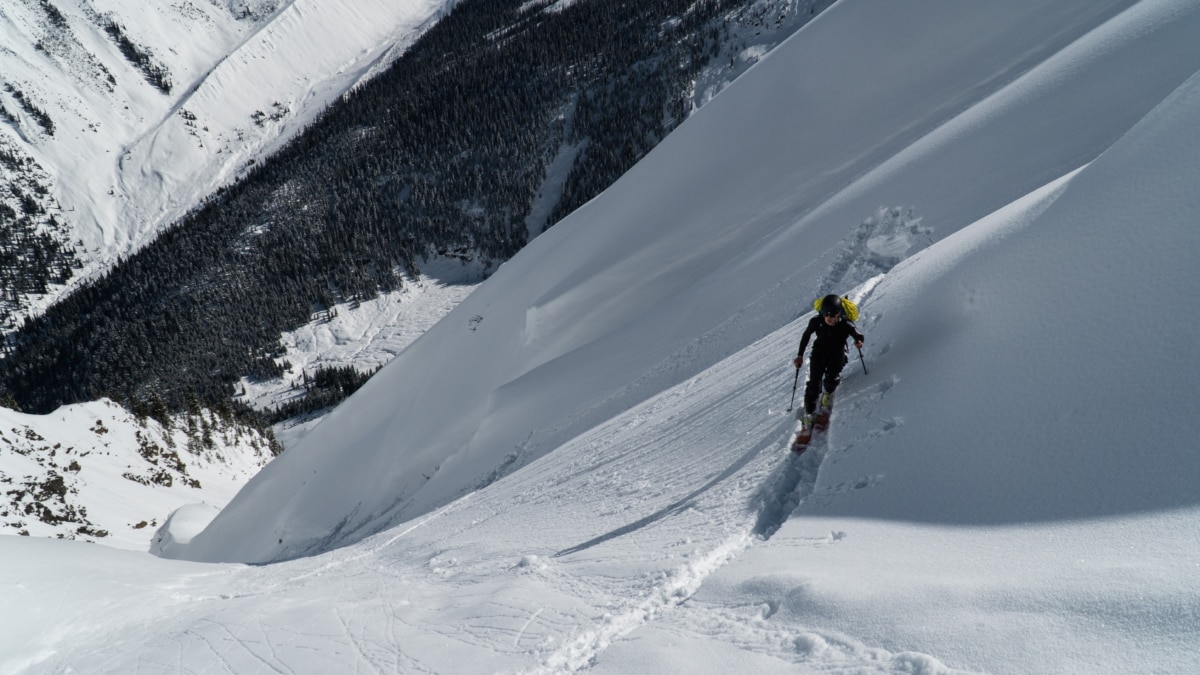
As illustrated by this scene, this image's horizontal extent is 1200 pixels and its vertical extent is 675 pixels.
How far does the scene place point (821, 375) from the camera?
285 inches

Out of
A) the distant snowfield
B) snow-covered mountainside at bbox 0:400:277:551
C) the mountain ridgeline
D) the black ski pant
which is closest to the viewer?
the black ski pant

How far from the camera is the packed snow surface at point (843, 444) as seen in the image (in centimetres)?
391

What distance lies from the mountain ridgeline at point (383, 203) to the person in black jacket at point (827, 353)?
10463 cm

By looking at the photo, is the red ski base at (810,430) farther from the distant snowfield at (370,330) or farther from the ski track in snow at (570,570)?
the distant snowfield at (370,330)

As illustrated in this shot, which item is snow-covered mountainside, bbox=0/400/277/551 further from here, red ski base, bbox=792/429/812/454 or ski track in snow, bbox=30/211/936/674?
red ski base, bbox=792/429/812/454

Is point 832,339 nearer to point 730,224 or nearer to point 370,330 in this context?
point 730,224

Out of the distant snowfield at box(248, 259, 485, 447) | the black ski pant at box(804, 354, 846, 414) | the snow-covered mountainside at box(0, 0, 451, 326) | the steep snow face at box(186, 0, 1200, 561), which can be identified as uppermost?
the snow-covered mountainside at box(0, 0, 451, 326)

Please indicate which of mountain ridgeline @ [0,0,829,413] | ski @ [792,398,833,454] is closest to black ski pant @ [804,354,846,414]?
ski @ [792,398,833,454]

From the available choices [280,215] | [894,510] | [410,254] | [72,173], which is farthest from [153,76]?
[894,510]

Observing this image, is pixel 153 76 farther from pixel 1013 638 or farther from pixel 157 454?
pixel 1013 638

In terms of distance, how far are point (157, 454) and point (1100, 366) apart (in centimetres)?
6069

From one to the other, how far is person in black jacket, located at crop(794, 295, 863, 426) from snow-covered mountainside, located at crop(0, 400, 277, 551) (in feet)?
124

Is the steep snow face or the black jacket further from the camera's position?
the steep snow face

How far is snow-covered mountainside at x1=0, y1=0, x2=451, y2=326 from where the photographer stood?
15788 centimetres
